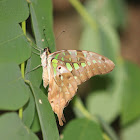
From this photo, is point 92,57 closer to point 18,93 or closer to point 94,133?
point 94,133

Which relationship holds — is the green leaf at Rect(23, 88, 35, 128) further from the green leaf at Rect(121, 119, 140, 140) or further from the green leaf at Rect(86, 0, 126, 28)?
the green leaf at Rect(86, 0, 126, 28)

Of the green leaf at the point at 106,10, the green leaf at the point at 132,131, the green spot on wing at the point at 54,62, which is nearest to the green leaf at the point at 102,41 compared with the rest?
the green leaf at the point at 106,10

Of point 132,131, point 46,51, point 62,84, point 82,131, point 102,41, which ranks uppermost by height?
point 46,51

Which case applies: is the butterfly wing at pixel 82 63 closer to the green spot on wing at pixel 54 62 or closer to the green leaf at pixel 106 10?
the green spot on wing at pixel 54 62

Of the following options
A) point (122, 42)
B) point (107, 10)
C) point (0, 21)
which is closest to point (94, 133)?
point (0, 21)

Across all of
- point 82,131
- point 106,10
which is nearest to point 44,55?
point 82,131

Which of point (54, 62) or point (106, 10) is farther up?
point (54, 62)

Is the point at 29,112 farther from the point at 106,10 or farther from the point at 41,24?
the point at 106,10
